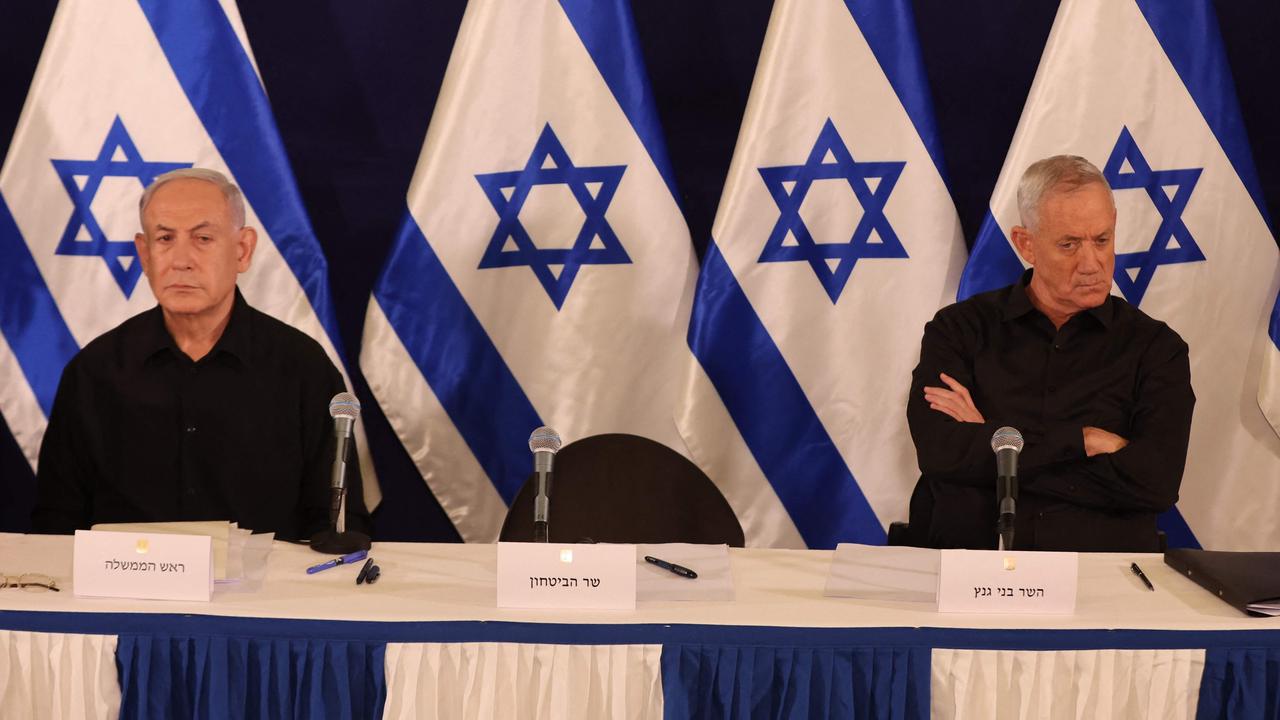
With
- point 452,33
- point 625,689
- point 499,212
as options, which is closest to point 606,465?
point 499,212

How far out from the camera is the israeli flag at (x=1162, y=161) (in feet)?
13.5

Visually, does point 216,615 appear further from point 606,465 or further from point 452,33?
point 452,33

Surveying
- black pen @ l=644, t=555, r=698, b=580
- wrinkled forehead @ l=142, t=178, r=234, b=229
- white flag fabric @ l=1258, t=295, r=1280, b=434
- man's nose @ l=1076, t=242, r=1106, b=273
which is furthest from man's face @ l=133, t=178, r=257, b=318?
white flag fabric @ l=1258, t=295, r=1280, b=434

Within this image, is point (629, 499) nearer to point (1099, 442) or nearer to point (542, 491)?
point (542, 491)

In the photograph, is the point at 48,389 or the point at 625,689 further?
the point at 48,389

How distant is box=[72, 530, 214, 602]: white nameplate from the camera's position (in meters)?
2.58

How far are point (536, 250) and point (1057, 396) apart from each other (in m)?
1.67

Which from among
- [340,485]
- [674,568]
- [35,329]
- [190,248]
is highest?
[190,248]

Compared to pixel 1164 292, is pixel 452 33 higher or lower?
higher

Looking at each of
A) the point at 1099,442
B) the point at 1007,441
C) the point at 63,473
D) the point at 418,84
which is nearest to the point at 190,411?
the point at 63,473

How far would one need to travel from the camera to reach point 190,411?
12.3ft

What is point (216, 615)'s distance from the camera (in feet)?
8.26

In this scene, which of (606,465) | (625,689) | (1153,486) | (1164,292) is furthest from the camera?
(1164,292)

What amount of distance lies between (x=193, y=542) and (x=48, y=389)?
2.03 metres
